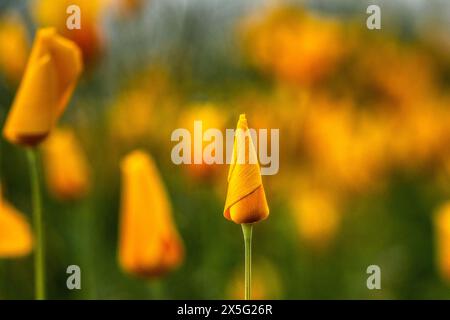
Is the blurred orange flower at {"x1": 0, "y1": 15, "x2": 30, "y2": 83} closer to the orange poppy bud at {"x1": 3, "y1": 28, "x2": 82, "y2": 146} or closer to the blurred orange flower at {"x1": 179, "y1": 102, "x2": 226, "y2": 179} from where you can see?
the blurred orange flower at {"x1": 179, "y1": 102, "x2": 226, "y2": 179}

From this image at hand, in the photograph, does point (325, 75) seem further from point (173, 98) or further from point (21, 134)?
point (21, 134)

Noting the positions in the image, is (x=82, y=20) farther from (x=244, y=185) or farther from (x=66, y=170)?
(x=244, y=185)

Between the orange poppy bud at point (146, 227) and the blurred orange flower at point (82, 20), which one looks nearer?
the orange poppy bud at point (146, 227)

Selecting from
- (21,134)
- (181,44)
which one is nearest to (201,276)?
(181,44)

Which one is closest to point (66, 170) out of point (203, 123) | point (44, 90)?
point (203, 123)

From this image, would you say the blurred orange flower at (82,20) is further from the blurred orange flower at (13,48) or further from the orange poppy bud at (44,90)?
the orange poppy bud at (44,90)

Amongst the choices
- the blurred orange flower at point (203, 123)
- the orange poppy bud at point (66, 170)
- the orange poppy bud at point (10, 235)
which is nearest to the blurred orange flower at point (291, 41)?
the blurred orange flower at point (203, 123)
